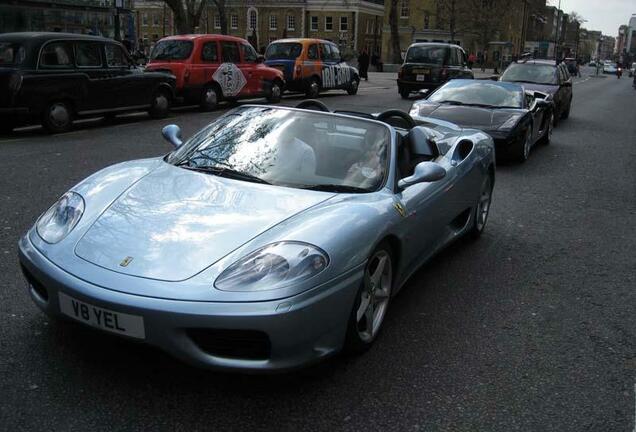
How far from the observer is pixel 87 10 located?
22688 mm

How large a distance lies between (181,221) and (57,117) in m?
8.82

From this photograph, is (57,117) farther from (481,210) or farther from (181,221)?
(181,221)

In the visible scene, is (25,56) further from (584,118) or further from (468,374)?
(584,118)

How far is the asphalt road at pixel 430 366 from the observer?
108 inches

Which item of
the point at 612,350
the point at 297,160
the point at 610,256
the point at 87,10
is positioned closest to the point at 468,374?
the point at 612,350

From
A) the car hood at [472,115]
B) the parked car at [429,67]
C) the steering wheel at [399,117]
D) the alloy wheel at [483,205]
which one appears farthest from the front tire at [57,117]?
the parked car at [429,67]

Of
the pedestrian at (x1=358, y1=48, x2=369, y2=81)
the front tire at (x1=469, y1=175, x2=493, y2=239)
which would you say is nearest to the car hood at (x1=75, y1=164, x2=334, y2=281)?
the front tire at (x1=469, y1=175, x2=493, y2=239)

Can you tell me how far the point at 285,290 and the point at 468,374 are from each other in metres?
1.17

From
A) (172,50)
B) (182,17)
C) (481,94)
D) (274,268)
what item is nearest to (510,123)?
(481,94)

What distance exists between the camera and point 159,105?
1336cm

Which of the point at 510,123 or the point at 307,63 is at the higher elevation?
the point at 307,63

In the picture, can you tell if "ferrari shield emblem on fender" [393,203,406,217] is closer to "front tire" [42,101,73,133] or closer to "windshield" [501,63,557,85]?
"front tire" [42,101,73,133]

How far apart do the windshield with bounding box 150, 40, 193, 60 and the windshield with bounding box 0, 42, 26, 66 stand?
458 centimetres

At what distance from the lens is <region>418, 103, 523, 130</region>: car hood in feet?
31.4
